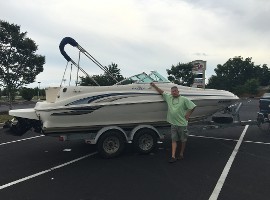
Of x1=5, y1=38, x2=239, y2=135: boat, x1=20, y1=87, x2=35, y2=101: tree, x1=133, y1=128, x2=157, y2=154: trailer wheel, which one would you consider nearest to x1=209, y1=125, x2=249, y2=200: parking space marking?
x1=5, y1=38, x2=239, y2=135: boat

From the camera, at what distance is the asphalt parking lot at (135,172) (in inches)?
222

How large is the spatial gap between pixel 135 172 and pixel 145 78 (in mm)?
2955

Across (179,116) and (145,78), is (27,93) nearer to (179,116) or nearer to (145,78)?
(145,78)

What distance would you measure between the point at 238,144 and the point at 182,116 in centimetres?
290

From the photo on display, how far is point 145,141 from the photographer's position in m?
8.63

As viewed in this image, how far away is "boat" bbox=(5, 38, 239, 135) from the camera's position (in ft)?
26.1

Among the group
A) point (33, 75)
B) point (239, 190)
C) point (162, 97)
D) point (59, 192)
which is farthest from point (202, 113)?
point (33, 75)

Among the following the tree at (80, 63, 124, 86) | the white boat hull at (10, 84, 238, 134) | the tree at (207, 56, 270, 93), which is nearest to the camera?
the white boat hull at (10, 84, 238, 134)

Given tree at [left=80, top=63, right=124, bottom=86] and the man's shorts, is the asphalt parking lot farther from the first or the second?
tree at [left=80, top=63, right=124, bottom=86]

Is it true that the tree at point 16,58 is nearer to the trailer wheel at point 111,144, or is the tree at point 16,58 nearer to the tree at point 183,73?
the trailer wheel at point 111,144

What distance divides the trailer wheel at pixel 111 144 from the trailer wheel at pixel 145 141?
0.37 meters

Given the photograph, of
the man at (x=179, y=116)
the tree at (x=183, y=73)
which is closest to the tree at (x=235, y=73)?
the tree at (x=183, y=73)

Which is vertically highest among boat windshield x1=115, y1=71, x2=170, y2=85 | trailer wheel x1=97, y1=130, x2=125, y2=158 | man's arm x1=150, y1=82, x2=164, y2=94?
boat windshield x1=115, y1=71, x2=170, y2=85

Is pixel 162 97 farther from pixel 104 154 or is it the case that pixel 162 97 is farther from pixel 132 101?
pixel 104 154
